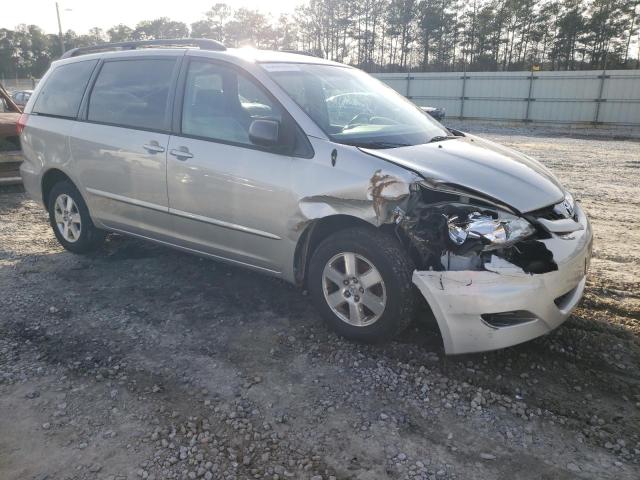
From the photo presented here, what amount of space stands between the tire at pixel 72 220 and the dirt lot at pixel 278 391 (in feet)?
2.23

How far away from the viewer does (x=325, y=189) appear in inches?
132

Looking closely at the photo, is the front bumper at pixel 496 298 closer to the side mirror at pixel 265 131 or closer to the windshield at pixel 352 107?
the windshield at pixel 352 107

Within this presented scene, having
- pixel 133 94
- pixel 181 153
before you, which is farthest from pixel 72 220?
pixel 181 153

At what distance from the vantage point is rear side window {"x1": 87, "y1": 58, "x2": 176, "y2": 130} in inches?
168

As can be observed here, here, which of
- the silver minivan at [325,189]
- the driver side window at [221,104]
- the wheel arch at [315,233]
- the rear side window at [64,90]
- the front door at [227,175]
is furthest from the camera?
the rear side window at [64,90]

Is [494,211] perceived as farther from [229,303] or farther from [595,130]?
[595,130]

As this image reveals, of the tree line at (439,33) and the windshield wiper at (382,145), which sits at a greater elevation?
the tree line at (439,33)

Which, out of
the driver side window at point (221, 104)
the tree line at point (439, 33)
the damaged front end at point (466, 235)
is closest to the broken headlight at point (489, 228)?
the damaged front end at point (466, 235)

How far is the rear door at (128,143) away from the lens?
4.23 m

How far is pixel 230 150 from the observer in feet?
12.4

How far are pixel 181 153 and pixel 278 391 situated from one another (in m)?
2.03

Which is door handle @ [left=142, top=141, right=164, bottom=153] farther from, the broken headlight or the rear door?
the broken headlight

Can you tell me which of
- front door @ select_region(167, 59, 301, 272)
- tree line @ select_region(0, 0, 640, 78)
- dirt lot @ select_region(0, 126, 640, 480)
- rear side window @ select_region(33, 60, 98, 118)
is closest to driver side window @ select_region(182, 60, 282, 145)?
front door @ select_region(167, 59, 301, 272)

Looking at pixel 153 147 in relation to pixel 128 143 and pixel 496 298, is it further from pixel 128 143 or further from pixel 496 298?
pixel 496 298
